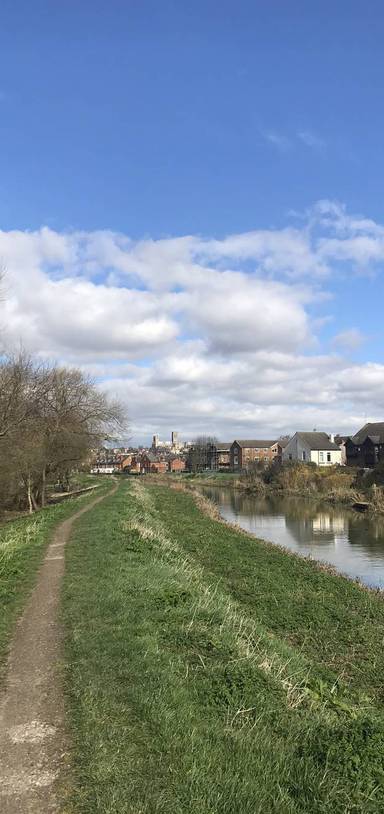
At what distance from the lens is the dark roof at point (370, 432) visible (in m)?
87.3

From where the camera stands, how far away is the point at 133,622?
862 cm

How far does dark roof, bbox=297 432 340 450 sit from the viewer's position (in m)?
99.5

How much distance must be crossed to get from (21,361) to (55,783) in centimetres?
3340

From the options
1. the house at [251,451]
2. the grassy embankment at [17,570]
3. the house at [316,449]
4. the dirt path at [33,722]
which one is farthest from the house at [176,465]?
the dirt path at [33,722]

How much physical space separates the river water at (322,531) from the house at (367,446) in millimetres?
31387

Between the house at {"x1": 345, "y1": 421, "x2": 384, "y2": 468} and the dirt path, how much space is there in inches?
3190

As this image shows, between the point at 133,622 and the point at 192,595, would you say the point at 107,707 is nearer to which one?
the point at 133,622

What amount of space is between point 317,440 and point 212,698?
9754cm

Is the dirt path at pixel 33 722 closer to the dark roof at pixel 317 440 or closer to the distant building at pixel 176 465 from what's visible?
the dark roof at pixel 317 440

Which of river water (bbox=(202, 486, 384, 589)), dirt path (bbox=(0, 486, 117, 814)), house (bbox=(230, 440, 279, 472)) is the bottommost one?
river water (bbox=(202, 486, 384, 589))

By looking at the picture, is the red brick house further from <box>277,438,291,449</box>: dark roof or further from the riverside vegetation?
the riverside vegetation

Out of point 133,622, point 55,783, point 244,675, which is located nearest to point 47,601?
point 133,622

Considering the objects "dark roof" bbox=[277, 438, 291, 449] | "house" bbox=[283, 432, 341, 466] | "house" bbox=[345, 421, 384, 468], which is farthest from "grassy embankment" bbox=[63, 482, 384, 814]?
"dark roof" bbox=[277, 438, 291, 449]

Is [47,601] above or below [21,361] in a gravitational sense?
below
